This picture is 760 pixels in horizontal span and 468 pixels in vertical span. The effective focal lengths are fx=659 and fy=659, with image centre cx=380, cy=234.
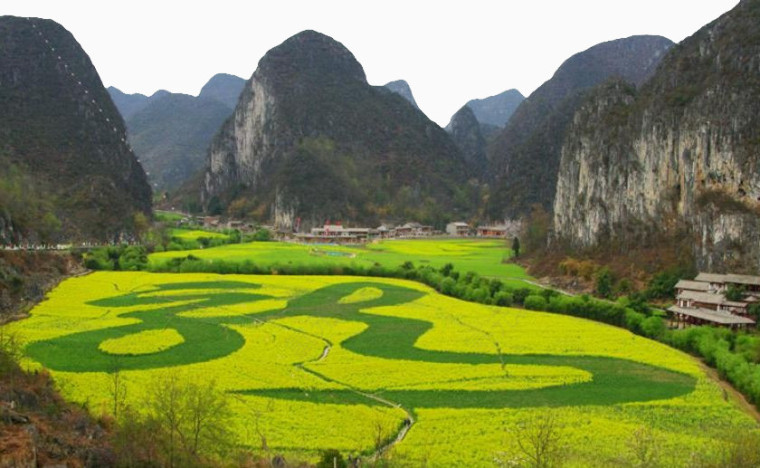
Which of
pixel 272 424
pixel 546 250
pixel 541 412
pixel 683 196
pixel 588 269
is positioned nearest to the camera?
pixel 272 424

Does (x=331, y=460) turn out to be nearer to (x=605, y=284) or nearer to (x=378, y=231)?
(x=605, y=284)

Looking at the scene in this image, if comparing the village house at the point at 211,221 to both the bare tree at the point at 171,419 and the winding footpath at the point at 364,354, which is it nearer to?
the winding footpath at the point at 364,354

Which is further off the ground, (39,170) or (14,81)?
(14,81)

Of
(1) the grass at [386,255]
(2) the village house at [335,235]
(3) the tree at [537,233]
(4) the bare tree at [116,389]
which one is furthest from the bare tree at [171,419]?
(2) the village house at [335,235]

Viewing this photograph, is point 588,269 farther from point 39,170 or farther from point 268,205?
point 268,205

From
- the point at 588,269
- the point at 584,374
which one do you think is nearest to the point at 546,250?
the point at 588,269
